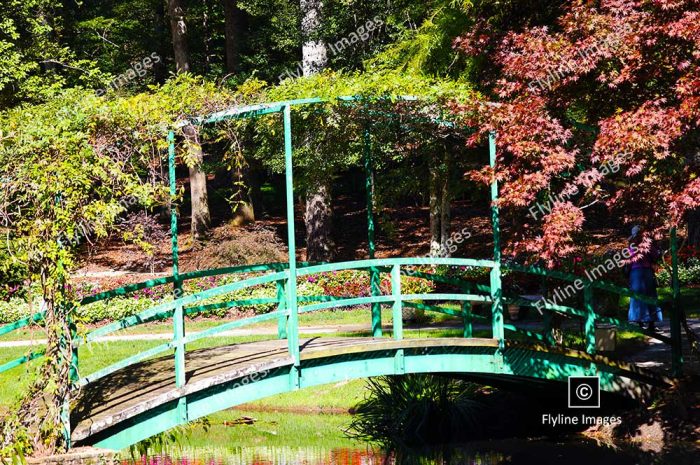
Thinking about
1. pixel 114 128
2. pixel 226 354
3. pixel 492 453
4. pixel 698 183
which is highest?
pixel 114 128

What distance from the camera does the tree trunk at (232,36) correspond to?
32.2m

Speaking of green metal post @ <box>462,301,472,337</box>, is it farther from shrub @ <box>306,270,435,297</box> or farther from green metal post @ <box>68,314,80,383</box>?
shrub @ <box>306,270,435,297</box>

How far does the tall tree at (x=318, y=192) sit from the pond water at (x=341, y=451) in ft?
32.5

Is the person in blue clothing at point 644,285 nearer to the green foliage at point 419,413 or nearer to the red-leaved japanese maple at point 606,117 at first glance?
the red-leaved japanese maple at point 606,117

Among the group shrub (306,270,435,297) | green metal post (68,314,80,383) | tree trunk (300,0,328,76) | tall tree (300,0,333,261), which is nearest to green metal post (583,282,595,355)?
green metal post (68,314,80,383)

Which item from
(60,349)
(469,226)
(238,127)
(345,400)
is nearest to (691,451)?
(345,400)

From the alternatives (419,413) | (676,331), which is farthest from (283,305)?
(676,331)

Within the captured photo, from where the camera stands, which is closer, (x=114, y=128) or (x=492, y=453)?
(x=114, y=128)

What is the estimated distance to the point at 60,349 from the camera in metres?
9.09

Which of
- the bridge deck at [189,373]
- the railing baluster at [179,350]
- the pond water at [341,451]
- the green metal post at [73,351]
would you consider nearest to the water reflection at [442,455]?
the pond water at [341,451]

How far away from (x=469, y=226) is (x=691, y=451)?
20.8m

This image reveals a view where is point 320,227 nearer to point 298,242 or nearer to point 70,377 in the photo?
point 298,242

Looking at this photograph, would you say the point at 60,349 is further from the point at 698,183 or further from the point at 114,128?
the point at 698,183

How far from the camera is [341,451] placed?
1304cm
